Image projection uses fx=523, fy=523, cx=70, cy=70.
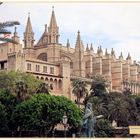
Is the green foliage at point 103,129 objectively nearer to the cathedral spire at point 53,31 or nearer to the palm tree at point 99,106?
the palm tree at point 99,106

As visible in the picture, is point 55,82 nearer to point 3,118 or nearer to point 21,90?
point 21,90

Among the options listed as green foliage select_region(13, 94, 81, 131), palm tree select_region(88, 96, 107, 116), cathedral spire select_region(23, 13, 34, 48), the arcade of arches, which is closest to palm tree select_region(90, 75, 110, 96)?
the arcade of arches

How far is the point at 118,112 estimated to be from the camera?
6194 cm

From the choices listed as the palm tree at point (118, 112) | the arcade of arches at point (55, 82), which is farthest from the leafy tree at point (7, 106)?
the arcade of arches at point (55, 82)

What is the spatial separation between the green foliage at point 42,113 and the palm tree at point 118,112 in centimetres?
1477

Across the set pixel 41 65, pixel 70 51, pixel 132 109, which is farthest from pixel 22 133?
pixel 70 51

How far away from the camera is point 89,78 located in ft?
290

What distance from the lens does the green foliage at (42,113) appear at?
1784 inches

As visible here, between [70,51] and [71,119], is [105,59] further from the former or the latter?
[71,119]

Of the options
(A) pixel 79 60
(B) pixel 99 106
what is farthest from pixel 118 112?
(A) pixel 79 60

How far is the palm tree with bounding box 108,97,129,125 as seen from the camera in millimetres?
61875

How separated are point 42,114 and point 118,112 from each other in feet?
58.1

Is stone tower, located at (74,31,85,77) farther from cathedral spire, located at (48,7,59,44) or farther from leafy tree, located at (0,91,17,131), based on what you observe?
leafy tree, located at (0,91,17,131)

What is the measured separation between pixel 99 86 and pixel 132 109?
1218 cm
